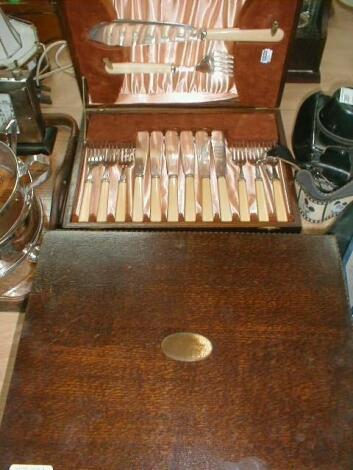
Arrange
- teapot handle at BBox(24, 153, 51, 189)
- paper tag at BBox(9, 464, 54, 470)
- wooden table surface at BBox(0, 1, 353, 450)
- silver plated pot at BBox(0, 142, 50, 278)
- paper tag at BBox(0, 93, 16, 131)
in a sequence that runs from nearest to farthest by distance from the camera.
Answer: paper tag at BBox(9, 464, 54, 470) → silver plated pot at BBox(0, 142, 50, 278) → paper tag at BBox(0, 93, 16, 131) → teapot handle at BBox(24, 153, 51, 189) → wooden table surface at BBox(0, 1, 353, 450)

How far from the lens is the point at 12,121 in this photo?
2.48ft

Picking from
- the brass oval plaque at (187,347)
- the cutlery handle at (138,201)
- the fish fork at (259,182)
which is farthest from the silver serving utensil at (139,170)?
the brass oval plaque at (187,347)

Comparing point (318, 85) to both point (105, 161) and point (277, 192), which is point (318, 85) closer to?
point (277, 192)

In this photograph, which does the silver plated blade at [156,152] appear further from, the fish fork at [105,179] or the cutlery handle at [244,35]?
the cutlery handle at [244,35]

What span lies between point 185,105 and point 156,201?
0.66ft

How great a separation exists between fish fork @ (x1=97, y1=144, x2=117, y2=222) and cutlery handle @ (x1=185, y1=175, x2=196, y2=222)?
0.47 feet

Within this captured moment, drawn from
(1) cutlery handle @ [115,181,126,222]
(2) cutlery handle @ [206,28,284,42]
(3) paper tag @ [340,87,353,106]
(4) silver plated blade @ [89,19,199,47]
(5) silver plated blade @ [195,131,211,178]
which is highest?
(2) cutlery handle @ [206,28,284,42]

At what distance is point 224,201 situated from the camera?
787mm

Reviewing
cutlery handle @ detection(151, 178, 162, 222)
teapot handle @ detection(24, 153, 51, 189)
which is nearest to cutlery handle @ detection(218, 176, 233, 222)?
cutlery handle @ detection(151, 178, 162, 222)

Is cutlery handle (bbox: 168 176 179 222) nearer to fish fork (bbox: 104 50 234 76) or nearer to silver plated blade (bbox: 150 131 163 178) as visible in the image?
silver plated blade (bbox: 150 131 163 178)

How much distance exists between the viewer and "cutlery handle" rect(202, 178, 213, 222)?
0.76 meters

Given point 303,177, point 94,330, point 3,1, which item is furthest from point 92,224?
point 3,1

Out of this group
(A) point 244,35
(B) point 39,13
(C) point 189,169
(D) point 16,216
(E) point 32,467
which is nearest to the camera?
(E) point 32,467

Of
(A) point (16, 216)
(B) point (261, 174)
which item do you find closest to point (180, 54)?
(B) point (261, 174)
